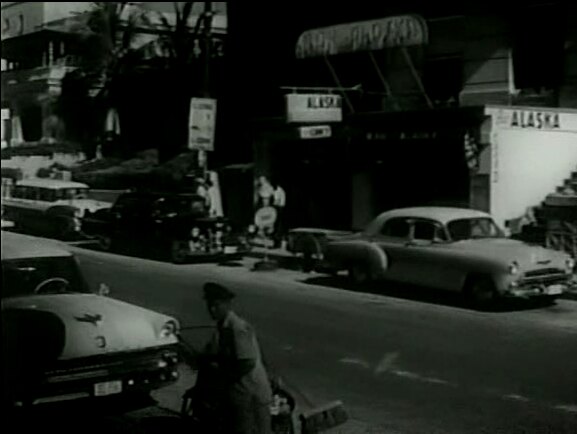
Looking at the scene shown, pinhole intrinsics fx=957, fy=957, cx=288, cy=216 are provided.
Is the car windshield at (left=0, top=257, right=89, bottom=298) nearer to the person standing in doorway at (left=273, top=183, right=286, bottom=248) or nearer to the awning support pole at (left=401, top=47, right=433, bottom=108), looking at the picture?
the person standing in doorway at (left=273, top=183, right=286, bottom=248)

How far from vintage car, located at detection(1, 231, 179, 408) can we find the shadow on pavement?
2.10 feet

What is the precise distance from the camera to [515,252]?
2920mm

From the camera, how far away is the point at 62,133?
3670 mm

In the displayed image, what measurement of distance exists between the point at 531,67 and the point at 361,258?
3.38 ft

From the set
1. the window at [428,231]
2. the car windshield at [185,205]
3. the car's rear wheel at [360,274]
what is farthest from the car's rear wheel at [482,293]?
the car windshield at [185,205]

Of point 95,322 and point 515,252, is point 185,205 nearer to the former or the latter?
point 95,322

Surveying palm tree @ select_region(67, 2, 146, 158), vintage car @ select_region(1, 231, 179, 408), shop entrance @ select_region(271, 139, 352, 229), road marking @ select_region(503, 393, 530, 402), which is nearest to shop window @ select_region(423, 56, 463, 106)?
shop entrance @ select_region(271, 139, 352, 229)

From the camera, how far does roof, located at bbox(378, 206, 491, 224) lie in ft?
9.19

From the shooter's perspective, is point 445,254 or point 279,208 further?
point 279,208

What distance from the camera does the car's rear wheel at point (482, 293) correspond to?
310cm

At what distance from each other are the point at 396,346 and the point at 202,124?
1.06 metres

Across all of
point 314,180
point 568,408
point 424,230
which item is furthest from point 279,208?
point 568,408

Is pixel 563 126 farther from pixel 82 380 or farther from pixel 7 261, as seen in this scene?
pixel 7 261

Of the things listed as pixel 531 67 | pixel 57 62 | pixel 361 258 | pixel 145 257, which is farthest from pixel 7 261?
pixel 531 67
